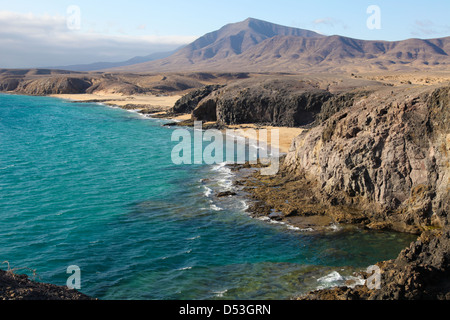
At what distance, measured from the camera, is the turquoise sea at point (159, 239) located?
15.9 metres

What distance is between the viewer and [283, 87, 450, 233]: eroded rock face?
64.0 ft

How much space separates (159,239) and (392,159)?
12.8 meters

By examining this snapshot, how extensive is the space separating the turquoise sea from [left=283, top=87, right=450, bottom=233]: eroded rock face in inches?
80.9

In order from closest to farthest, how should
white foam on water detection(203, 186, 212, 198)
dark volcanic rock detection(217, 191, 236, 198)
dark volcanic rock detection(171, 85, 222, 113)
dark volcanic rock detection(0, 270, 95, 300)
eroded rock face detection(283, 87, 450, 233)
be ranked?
1. dark volcanic rock detection(0, 270, 95, 300)
2. eroded rock face detection(283, 87, 450, 233)
3. dark volcanic rock detection(217, 191, 236, 198)
4. white foam on water detection(203, 186, 212, 198)
5. dark volcanic rock detection(171, 85, 222, 113)

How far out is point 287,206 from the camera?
23906 millimetres

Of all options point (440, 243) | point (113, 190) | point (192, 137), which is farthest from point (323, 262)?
point (192, 137)

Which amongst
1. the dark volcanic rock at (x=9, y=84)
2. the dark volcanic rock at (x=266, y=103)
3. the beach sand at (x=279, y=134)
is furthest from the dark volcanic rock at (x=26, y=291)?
the dark volcanic rock at (x=9, y=84)

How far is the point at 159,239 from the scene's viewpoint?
20078 millimetres

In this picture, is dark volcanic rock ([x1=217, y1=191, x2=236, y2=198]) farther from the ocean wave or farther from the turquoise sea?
the ocean wave

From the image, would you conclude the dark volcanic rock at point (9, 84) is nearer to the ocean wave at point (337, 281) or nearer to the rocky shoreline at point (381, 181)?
the rocky shoreline at point (381, 181)

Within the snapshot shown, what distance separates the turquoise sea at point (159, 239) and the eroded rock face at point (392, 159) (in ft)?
6.74

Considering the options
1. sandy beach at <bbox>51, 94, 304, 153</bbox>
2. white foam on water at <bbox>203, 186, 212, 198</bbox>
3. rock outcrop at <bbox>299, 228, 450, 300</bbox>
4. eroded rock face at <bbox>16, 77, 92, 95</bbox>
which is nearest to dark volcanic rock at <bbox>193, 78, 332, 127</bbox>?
sandy beach at <bbox>51, 94, 304, 153</bbox>

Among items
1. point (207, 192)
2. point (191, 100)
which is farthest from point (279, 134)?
point (191, 100)
